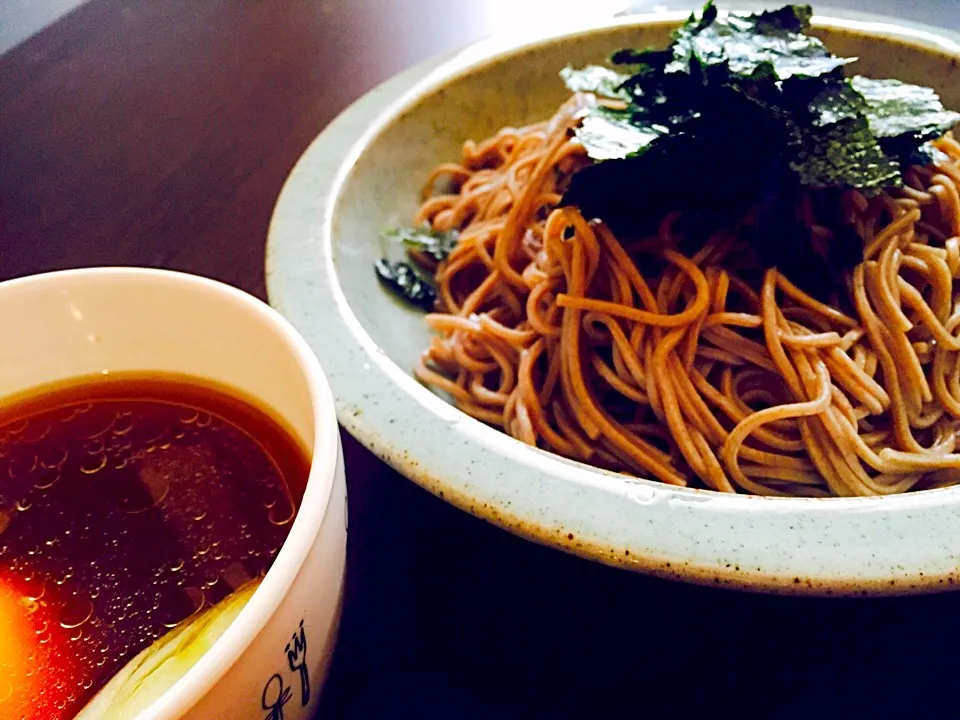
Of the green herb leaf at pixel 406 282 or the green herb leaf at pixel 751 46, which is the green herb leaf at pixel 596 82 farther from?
the green herb leaf at pixel 406 282

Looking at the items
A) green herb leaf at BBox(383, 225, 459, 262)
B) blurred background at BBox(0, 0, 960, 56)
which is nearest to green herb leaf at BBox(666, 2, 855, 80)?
green herb leaf at BBox(383, 225, 459, 262)

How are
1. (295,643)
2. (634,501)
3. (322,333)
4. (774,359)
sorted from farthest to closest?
(774,359)
(322,333)
(634,501)
(295,643)

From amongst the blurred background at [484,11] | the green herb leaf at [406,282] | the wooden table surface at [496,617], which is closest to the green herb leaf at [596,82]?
the green herb leaf at [406,282]

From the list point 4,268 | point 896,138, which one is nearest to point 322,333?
point 4,268

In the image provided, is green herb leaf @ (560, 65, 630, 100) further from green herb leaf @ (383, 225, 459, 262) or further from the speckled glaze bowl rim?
the speckled glaze bowl rim

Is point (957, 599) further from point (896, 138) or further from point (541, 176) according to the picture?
point (541, 176)

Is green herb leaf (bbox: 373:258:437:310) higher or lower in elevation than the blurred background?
lower
